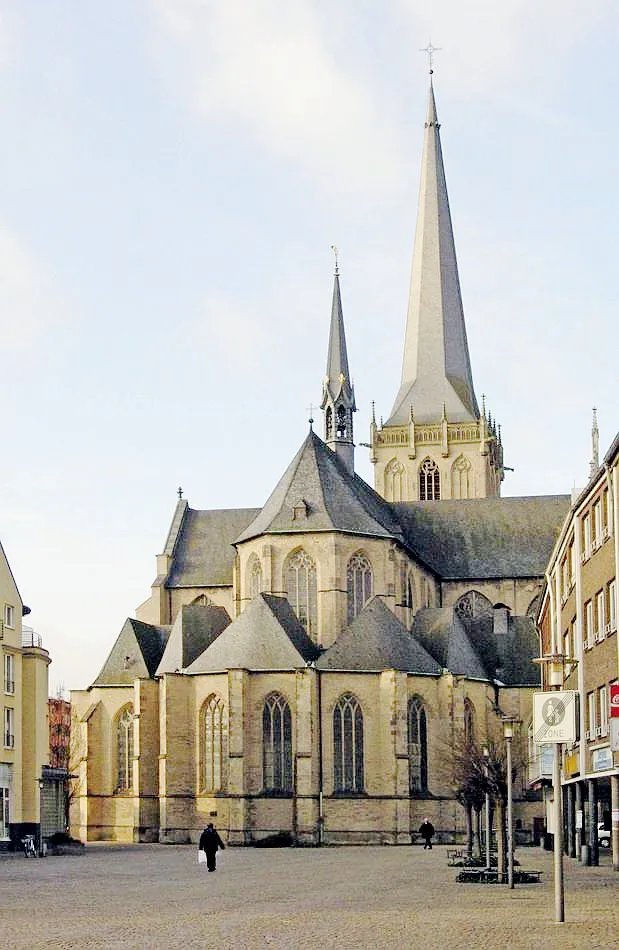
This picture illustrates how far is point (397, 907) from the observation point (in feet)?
90.3

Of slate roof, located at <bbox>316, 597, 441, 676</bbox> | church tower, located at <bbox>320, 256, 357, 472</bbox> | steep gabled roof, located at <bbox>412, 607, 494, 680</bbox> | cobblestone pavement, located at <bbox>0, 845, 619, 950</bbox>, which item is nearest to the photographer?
cobblestone pavement, located at <bbox>0, 845, 619, 950</bbox>

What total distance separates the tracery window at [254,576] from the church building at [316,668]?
0.15 meters

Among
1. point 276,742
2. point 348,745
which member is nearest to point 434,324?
point 348,745

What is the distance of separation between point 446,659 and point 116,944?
2317 inches

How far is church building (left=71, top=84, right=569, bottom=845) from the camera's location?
73.4 metres

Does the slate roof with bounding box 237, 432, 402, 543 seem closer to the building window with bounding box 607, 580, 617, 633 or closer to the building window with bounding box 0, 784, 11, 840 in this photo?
the building window with bounding box 0, 784, 11, 840

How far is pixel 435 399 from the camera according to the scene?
117m

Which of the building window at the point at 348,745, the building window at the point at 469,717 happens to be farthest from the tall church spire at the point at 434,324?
the building window at the point at 348,745

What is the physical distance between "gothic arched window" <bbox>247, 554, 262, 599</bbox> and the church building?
15 cm

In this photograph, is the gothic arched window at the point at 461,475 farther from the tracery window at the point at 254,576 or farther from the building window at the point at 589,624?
the building window at the point at 589,624

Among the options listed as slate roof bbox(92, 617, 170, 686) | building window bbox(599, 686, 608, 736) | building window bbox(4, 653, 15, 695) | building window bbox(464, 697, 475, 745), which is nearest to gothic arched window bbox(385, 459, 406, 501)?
slate roof bbox(92, 617, 170, 686)

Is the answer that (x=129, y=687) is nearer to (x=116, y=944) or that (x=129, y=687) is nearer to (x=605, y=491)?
(x=605, y=491)

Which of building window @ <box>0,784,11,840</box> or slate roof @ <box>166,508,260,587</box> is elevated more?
slate roof @ <box>166,508,260,587</box>

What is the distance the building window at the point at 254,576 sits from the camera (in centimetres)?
8350
